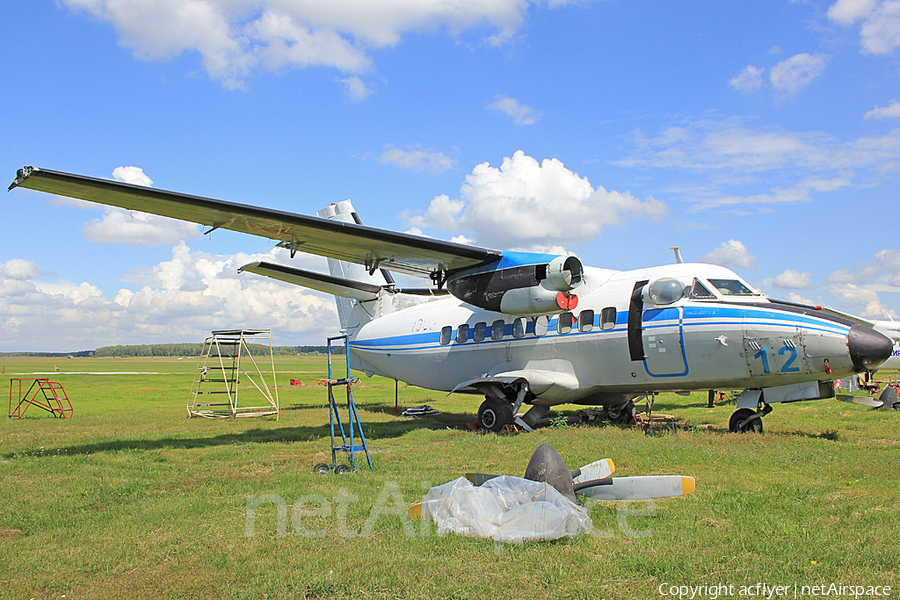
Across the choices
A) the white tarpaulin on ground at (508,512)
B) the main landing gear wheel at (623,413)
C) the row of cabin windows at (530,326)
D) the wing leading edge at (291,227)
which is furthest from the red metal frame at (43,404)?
the white tarpaulin on ground at (508,512)

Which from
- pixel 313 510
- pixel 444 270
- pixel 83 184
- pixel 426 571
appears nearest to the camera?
pixel 426 571

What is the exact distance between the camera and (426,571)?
4.88 m

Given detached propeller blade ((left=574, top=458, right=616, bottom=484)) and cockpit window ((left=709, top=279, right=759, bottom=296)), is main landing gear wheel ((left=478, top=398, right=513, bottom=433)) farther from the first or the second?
detached propeller blade ((left=574, top=458, right=616, bottom=484))

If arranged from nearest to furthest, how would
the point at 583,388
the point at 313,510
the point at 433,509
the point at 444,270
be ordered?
1. the point at 433,509
2. the point at 313,510
3. the point at 583,388
4. the point at 444,270

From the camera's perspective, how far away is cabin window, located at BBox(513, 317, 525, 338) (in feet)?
50.7

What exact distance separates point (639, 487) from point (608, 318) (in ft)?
26.1

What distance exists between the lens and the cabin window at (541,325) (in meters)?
15.0

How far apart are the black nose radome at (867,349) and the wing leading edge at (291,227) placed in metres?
7.32

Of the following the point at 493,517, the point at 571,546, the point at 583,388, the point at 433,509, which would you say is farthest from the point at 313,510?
the point at 583,388

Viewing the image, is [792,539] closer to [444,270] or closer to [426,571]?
[426,571]

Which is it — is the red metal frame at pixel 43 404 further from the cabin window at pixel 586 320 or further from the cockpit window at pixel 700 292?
the cockpit window at pixel 700 292

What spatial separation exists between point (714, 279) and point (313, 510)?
9887 mm

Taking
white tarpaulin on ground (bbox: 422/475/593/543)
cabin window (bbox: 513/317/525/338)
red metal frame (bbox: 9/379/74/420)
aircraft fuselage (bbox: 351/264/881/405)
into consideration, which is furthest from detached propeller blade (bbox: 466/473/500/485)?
red metal frame (bbox: 9/379/74/420)

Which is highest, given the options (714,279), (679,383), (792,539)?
(714,279)
